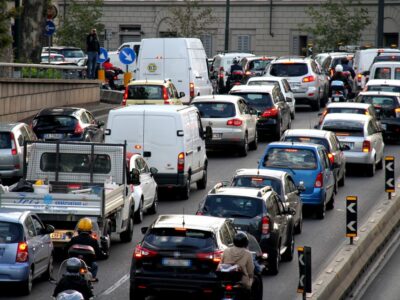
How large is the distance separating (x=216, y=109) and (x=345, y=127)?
4.03m

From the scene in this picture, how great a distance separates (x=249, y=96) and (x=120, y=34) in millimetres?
47591

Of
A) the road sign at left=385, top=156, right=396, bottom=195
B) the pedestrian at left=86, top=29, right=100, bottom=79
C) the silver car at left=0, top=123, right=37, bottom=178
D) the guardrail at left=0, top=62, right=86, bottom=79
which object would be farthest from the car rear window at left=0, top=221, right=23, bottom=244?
the pedestrian at left=86, top=29, right=100, bottom=79

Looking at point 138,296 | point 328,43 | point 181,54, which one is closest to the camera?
point 138,296

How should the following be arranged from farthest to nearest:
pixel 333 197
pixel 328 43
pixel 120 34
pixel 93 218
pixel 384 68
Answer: pixel 120 34 → pixel 328 43 → pixel 384 68 → pixel 333 197 → pixel 93 218

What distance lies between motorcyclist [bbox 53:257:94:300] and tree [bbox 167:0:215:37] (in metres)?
60.8

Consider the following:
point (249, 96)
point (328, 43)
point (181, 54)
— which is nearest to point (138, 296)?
point (249, 96)

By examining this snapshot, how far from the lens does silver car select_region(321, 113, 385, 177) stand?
116 feet

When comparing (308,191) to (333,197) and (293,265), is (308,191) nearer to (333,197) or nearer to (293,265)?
(333,197)

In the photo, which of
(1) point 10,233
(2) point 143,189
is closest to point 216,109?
(2) point 143,189

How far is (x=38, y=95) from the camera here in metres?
43.1

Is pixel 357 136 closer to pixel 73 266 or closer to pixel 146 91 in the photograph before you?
pixel 146 91

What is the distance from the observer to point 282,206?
77.2 ft

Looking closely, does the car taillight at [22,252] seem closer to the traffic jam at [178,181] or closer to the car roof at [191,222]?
the traffic jam at [178,181]

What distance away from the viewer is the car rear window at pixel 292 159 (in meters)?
29.0
